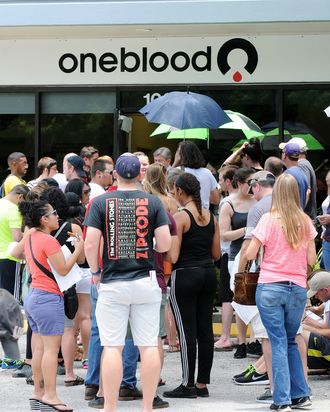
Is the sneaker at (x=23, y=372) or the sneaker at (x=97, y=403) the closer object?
the sneaker at (x=97, y=403)

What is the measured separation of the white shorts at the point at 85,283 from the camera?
9461 mm

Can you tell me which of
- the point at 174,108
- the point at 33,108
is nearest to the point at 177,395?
the point at 174,108

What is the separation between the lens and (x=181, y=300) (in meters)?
8.70

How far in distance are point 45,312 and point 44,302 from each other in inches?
3.7

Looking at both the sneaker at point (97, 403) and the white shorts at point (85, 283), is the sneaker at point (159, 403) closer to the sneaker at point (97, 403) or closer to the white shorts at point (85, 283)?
the sneaker at point (97, 403)

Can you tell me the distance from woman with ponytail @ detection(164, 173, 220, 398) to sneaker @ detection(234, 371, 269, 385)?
0.55 metres

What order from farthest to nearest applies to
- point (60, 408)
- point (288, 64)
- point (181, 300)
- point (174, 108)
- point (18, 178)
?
1. point (288, 64)
2. point (18, 178)
3. point (174, 108)
4. point (181, 300)
5. point (60, 408)

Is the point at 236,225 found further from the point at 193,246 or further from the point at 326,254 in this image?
the point at 193,246

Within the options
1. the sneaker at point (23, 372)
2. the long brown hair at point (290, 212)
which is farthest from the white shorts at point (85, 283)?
the long brown hair at point (290, 212)

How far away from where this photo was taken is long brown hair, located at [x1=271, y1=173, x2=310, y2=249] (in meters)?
7.99

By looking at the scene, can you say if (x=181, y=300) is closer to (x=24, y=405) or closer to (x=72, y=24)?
(x=24, y=405)

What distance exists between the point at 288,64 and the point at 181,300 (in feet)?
20.5

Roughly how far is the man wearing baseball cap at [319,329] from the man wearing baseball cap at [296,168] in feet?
3.88

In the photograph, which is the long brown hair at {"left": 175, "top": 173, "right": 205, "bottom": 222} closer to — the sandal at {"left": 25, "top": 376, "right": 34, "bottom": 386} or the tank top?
the tank top
